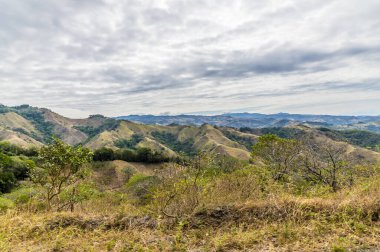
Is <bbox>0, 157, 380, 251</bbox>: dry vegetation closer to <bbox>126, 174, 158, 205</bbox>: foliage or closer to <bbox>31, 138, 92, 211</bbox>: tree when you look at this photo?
<bbox>31, 138, 92, 211</bbox>: tree

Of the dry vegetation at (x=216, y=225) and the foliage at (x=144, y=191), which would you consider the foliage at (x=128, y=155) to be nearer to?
the foliage at (x=144, y=191)

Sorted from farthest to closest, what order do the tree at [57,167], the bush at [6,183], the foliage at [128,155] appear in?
the foliage at [128,155] < the bush at [6,183] < the tree at [57,167]

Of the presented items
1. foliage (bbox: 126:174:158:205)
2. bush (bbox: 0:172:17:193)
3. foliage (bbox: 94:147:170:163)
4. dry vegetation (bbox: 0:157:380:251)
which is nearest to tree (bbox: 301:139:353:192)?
foliage (bbox: 126:174:158:205)

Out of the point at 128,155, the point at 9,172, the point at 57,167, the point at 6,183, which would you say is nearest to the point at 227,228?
the point at 57,167

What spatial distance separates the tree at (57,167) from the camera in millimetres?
10117

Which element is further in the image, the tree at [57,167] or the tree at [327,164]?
the tree at [327,164]

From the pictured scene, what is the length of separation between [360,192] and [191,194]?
4.59 metres

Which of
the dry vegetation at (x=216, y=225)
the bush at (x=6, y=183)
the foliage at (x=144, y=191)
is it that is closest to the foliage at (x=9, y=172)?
the bush at (x=6, y=183)

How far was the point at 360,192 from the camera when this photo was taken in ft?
22.9

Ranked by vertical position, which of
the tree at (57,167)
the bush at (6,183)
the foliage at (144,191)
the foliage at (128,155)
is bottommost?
the foliage at (128,155)

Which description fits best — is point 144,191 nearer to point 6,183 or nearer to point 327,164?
point 327,164

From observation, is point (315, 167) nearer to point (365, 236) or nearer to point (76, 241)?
point (365, 236)

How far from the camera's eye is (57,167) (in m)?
10.3

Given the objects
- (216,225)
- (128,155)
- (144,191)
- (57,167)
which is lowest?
(128,155)
